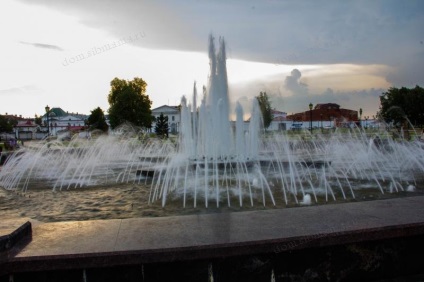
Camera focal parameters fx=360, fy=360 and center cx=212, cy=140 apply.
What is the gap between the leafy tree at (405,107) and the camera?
5634 cm

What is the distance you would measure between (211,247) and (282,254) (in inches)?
27.5

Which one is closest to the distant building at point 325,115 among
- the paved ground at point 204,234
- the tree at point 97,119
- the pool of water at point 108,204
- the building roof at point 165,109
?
the building roof at point 165,109

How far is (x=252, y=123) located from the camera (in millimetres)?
16844

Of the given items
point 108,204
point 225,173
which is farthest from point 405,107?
point 108,204

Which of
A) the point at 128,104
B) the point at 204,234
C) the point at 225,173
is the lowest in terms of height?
the point at 225,173

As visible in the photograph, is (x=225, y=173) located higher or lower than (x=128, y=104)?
lower

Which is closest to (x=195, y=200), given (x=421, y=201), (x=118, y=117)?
(x=421, y=201)

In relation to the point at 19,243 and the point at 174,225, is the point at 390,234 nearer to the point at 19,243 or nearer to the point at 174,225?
the point at 174,225

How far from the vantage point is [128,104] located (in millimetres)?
72625

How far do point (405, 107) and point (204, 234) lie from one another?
62960 mm

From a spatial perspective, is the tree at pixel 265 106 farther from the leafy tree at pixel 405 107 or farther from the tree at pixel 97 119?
the tree at pixel 97 119

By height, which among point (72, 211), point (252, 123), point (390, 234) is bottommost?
point (72, 211)

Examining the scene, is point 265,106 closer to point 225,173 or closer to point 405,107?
point 405,107

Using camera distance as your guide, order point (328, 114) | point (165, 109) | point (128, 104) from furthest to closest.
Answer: point (165, 109)
point (328, 114)
point (128, 104)
